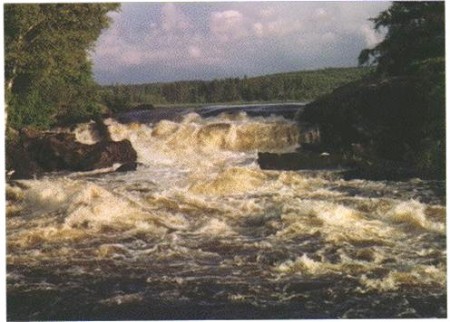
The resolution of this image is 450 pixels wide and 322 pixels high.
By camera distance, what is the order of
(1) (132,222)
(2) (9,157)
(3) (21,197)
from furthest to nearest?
(2) (9,157), (3) (21,197), (1) (132,222)

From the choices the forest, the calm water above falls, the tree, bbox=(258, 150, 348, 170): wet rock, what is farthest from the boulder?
the tree

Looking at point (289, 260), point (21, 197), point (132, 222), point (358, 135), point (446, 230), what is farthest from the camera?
point (358, 135)

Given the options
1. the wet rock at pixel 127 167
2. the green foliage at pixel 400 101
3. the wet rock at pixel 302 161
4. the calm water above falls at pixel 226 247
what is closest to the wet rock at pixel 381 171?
the green foliage at pixel 400 101

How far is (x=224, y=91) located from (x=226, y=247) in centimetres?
1642

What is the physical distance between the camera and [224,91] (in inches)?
981

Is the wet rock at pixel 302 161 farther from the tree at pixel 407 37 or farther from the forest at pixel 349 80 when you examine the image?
the tree at pixel 407 37

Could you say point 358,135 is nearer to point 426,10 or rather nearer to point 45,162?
point 426,10

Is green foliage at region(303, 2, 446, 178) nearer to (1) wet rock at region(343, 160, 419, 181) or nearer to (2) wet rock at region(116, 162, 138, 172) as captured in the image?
(1) wet rock at region(343, 160, 419, 181)

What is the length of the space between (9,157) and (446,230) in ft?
31.7

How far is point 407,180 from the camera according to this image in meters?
12.8

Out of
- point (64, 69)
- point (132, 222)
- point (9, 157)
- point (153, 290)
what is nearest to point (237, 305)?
point (153, 290)

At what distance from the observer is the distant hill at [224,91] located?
2112 centimetres

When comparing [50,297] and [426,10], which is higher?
[426,10]

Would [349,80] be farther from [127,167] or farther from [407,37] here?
[127,167]
